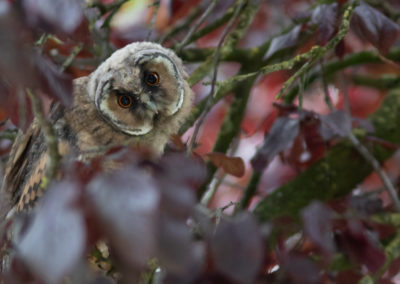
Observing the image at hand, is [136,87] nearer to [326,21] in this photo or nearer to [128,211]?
[326,21]

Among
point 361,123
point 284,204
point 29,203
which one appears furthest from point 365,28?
point 29,203

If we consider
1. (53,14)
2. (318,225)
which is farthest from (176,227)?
(318,225)

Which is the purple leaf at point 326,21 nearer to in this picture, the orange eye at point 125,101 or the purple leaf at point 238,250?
the orange eye at point 125,101

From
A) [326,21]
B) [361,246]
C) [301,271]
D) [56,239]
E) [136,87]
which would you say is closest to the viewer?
[56,239]

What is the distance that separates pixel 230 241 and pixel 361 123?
1.17m

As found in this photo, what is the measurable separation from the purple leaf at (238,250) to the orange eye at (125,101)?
93cm

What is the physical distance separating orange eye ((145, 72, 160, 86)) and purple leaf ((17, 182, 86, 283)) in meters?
0.99

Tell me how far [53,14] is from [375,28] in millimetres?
915

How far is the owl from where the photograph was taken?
1535 millimetres

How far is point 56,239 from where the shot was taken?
55 cm

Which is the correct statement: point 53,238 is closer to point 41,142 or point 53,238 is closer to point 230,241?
point 230,241

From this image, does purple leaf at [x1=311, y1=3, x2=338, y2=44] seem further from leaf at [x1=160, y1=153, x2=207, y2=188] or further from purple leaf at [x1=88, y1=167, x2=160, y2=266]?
purple leaf at [x1=88, y1=167, x2=160, y2=266]

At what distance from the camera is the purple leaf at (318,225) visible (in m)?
0.98

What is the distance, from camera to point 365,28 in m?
1.40
